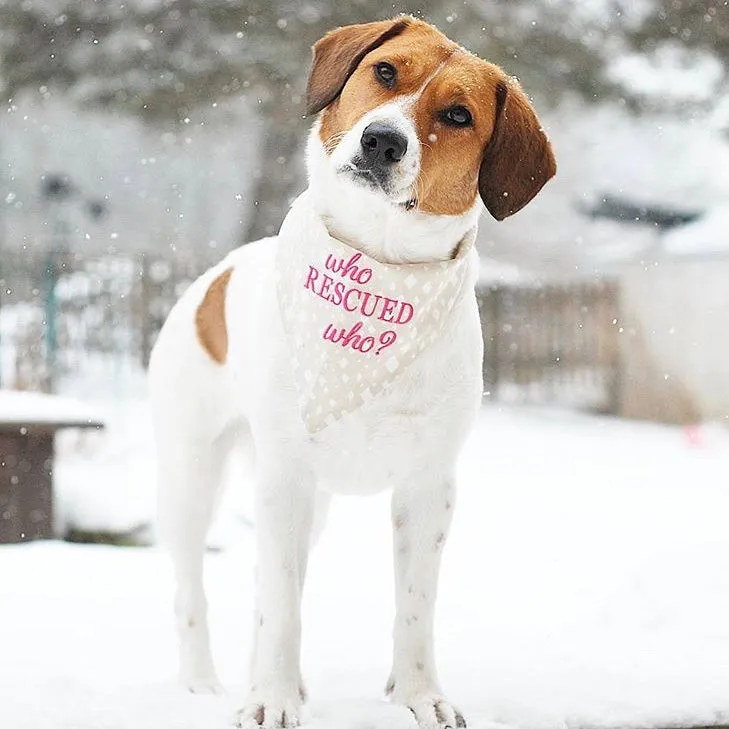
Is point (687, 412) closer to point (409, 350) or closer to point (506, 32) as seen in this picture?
point (506, 32)

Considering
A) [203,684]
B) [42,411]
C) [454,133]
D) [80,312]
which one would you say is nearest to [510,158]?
[454,133]

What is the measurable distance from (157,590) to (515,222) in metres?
4.35

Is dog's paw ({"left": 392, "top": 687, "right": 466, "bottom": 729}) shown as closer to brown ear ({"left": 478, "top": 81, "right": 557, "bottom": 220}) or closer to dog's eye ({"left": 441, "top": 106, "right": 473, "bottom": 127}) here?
brown ear ({"left": 478, "top": 81, "right": 557, "bottom": 220})

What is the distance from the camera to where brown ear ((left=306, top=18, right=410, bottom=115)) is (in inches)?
58.5

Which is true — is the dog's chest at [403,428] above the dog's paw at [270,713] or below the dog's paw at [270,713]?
above

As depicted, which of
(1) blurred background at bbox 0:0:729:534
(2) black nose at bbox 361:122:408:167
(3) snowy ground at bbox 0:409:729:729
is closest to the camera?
(2) black nose at bbox 361:122:408:167

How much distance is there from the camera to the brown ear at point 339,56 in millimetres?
1486

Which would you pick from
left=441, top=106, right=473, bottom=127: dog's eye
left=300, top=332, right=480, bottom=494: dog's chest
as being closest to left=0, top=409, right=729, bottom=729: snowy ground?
left=300, top=332, right=480, bottom=494: dog's chest

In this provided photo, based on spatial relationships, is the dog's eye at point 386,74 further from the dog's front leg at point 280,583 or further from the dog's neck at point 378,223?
the dog's front leg at point 280,583

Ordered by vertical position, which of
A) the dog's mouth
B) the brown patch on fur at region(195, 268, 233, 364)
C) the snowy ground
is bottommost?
the snowy ground

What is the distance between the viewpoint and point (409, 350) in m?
1.51

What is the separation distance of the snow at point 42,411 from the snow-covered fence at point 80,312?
191 centimetres

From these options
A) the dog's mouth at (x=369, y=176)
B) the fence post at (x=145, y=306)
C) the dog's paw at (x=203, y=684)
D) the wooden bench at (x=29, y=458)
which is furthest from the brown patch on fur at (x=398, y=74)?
the fence post at (x=145, y=306)

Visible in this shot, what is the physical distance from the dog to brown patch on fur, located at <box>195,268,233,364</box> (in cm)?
14
